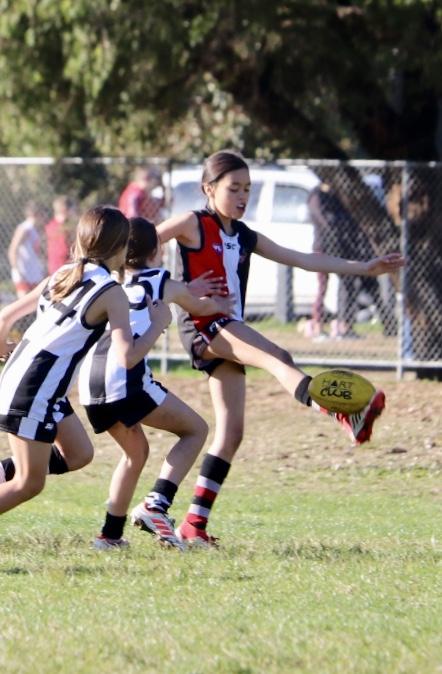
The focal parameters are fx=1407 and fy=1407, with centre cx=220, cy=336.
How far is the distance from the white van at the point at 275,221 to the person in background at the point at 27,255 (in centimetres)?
173

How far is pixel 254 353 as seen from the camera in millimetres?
7117

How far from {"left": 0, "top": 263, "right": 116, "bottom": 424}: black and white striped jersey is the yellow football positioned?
1149 mm

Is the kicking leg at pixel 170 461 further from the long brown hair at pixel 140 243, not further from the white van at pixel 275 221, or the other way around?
the white van at pixel 275 221

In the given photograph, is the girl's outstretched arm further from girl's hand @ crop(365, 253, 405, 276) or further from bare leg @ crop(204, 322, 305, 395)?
bare leg @ crop(204, 322, 305, 395)

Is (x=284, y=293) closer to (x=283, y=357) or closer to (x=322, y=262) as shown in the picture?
(x=322, y=262)

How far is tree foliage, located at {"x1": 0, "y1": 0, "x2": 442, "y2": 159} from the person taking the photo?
45.5ft

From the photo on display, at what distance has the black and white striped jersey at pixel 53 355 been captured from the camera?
20.5 ft

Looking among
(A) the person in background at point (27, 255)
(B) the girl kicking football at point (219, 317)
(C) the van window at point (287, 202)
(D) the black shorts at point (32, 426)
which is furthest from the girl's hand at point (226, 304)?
(C) the van window at point (287, 202)

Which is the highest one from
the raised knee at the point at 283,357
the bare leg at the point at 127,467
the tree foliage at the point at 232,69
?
the tree foliage at the point at 232,69

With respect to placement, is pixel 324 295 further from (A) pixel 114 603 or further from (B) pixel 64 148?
(A) pixel 114 603

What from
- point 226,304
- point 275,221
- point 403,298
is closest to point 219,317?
point 226,304

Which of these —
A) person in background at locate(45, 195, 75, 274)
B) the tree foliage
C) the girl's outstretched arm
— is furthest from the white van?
the girl's outstretched arm

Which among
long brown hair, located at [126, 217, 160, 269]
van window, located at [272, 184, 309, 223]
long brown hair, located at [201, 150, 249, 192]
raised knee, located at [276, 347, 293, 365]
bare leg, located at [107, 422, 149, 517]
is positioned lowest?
bare leg, located at [107, 422, 149, 517]

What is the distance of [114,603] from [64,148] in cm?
1197
